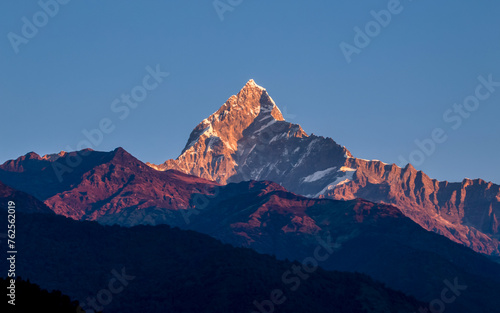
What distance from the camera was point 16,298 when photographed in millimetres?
190875

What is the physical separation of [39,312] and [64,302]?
34.4 ft

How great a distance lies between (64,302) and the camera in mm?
192500

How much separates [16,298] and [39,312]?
10.6 metres

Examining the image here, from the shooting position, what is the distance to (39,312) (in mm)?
182375
